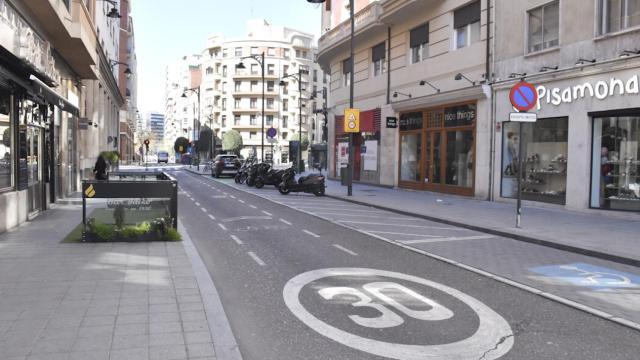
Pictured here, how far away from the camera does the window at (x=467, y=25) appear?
18.7 meters

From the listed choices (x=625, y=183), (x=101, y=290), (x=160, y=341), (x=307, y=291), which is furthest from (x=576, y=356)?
(x=625, y=183)

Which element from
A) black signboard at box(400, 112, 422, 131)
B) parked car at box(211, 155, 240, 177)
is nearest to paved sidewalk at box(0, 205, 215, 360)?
black signboard at box(400, 112, 422, 131)

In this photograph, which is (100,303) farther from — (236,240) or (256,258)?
(236,240)

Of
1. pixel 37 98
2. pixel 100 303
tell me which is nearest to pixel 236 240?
pixel 100 303

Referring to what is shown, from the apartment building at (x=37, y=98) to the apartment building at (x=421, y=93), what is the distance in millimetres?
10018

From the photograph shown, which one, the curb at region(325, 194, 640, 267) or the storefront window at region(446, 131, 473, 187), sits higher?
the storefront window at region(446, 131, 473, 187)

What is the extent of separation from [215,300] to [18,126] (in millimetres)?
8171

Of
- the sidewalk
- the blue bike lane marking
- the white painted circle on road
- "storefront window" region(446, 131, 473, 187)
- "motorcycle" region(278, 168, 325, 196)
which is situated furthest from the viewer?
"motorcycle" region(278, 168, 325, 196)

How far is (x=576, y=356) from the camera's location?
415cm

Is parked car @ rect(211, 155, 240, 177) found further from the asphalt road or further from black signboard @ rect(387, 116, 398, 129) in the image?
the asphalt road

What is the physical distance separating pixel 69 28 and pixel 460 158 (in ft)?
44.6

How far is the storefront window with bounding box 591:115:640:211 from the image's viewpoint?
1314 centimetres

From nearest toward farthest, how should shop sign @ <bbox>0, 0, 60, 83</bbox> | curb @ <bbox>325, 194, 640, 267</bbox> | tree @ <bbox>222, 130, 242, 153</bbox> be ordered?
curb @ <bbox>325, 194, 640, 267</bbox> < shop sign @ <bbox>0, 0, 60, 83</bbox> < tree @ <bbox>222, 130, 242, 153</bbox>

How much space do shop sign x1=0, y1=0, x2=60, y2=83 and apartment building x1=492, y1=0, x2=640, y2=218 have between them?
42.9 feet
